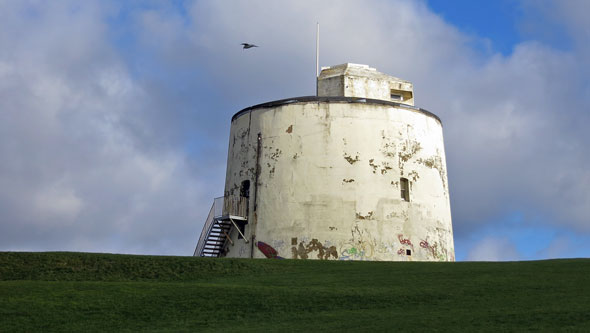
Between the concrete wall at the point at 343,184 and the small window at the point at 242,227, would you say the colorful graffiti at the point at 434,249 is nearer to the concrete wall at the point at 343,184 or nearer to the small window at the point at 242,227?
the concrete wall at the point at 343,184

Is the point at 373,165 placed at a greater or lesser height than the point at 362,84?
lesser

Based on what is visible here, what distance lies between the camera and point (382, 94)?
3406 centimetres

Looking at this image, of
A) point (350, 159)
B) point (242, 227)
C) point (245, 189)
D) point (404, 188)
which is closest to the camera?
point (350, 159)

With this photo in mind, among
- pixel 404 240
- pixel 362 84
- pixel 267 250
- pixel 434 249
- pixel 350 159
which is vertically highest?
pixel 362 84

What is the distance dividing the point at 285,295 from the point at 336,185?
1370 cm

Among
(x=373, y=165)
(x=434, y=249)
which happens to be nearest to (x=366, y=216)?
(x=373, y=165)

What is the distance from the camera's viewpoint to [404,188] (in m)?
30.7

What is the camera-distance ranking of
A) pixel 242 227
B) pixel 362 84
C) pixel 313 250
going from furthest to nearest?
pixel 362 84 < pixel 242 227 < pixel 313 250

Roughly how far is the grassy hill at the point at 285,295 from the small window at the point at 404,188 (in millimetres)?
9636

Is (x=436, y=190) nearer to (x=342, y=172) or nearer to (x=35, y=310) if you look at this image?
(x=342, y=172)

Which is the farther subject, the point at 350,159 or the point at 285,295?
the point at 350,159

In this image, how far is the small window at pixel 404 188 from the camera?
3050cm

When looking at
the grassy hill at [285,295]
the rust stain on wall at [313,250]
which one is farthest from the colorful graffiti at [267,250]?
the grassy hill at [285,295]

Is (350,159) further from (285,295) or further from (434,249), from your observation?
(285,295)
